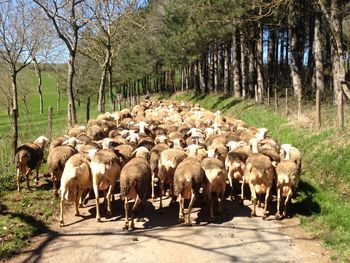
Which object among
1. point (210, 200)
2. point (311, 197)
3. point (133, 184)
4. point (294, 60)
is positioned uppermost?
point (294, 60)

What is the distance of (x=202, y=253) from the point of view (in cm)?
700

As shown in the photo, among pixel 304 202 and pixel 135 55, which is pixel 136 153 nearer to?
pixel 304 202

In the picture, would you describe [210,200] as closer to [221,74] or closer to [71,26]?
[71,26]

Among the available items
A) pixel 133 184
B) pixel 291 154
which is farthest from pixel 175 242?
pixel 291 154

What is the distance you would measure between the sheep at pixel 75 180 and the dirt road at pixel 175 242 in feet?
1.61

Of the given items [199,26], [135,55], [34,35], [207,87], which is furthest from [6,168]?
[135,55]

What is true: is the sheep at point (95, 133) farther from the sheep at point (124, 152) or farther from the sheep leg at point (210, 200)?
the sheep leg at point (210, 200)

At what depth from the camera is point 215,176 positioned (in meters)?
8.84

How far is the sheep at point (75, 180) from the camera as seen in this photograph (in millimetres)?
8664

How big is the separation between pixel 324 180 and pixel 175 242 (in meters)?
4.78

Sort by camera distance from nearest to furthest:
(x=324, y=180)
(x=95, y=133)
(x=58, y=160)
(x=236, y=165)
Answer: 1. (x=58, y=160)
2. (x=236, y=165)
3. (x=324, y=180)
4. (x=95, y=133)

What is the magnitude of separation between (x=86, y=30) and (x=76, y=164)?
77.4ft

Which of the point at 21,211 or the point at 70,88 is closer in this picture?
the point at 21,211

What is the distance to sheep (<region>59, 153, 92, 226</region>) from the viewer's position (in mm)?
8664
